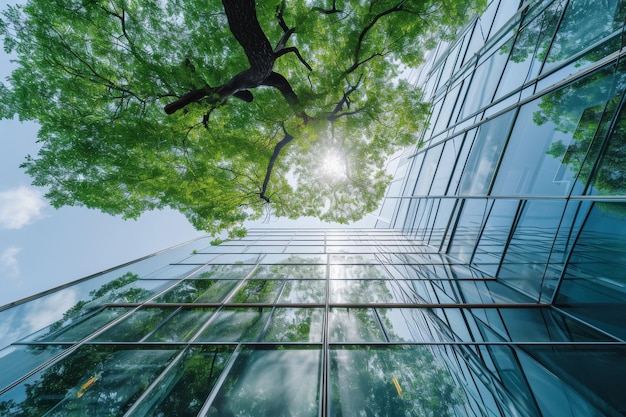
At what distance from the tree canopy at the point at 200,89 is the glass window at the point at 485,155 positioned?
87.7 inches

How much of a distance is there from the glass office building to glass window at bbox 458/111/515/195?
0.06m

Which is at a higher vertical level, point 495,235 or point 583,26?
point 583,26

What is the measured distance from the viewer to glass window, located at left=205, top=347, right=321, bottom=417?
3439mm

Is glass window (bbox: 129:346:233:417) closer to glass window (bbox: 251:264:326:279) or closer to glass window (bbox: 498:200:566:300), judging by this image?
glass window (bbox: 251:264:326:279)

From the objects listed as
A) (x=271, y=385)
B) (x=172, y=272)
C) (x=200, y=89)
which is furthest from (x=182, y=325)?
(x=200, y=89)

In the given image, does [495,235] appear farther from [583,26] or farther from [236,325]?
[236,325]

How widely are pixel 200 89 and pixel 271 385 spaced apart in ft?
23.9

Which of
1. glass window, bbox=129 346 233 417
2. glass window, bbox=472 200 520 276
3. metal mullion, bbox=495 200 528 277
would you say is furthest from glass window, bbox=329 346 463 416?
glass window, bbox=472 200 520 276

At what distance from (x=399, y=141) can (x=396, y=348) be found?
7895mm

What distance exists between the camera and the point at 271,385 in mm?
3859

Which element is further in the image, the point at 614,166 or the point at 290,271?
the point at 290,271

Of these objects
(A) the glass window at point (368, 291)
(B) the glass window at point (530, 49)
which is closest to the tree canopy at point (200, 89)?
(B) the glass window at point (530, 49)

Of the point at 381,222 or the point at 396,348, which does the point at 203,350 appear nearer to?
the point at 396,348

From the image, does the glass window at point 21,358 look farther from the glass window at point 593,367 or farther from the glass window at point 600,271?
the glass window at point 600,271
